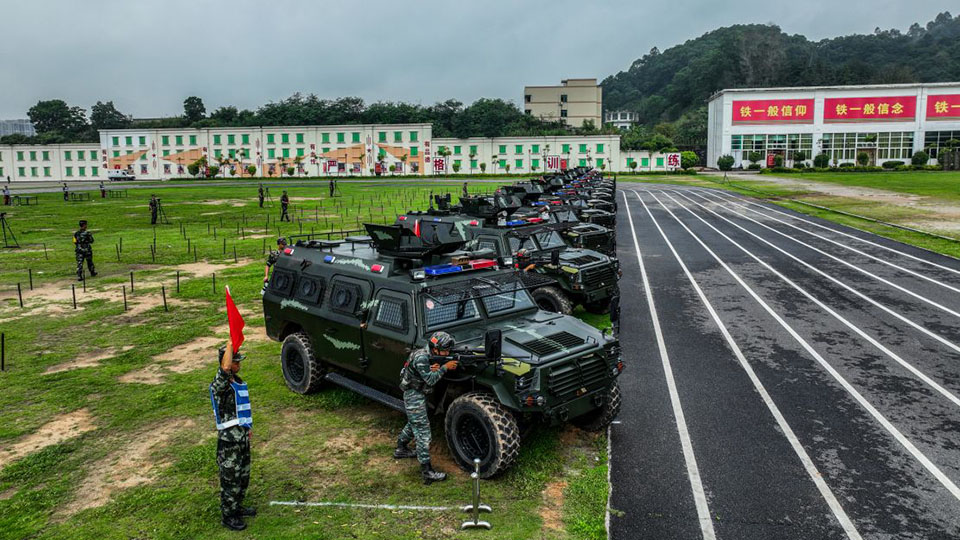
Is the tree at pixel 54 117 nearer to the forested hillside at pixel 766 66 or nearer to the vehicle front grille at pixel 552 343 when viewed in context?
Answer: the forested hillside at pixel 766 66

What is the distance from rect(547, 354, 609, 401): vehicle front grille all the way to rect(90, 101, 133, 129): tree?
126959mm

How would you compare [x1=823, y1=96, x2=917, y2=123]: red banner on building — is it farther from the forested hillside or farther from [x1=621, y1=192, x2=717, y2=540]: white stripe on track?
[x1=621, y1=192, x2=717, y2=540]: white stripe on track

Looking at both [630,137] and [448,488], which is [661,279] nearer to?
[448,488]

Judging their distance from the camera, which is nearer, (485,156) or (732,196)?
(732,196)

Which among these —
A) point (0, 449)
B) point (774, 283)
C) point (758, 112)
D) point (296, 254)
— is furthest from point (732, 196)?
point (0, 449)

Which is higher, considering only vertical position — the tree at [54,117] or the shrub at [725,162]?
the tree at [54,117]

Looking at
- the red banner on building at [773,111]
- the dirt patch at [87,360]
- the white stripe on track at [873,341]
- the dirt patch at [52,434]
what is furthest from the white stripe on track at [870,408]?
the red banner on building at [773,111]

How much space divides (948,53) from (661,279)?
405 ft

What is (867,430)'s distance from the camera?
28.9ft

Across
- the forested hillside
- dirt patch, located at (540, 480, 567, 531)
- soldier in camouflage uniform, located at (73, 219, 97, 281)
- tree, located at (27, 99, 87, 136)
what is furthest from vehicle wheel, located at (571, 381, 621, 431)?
tree, located at (27, 99, 87, 136)

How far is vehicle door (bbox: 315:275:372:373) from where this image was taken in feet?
30.3

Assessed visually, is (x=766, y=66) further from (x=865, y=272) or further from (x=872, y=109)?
(x=865, y=272)

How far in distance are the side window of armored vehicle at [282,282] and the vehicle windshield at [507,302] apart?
3720 mm

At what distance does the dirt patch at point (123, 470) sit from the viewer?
721 centimetres
